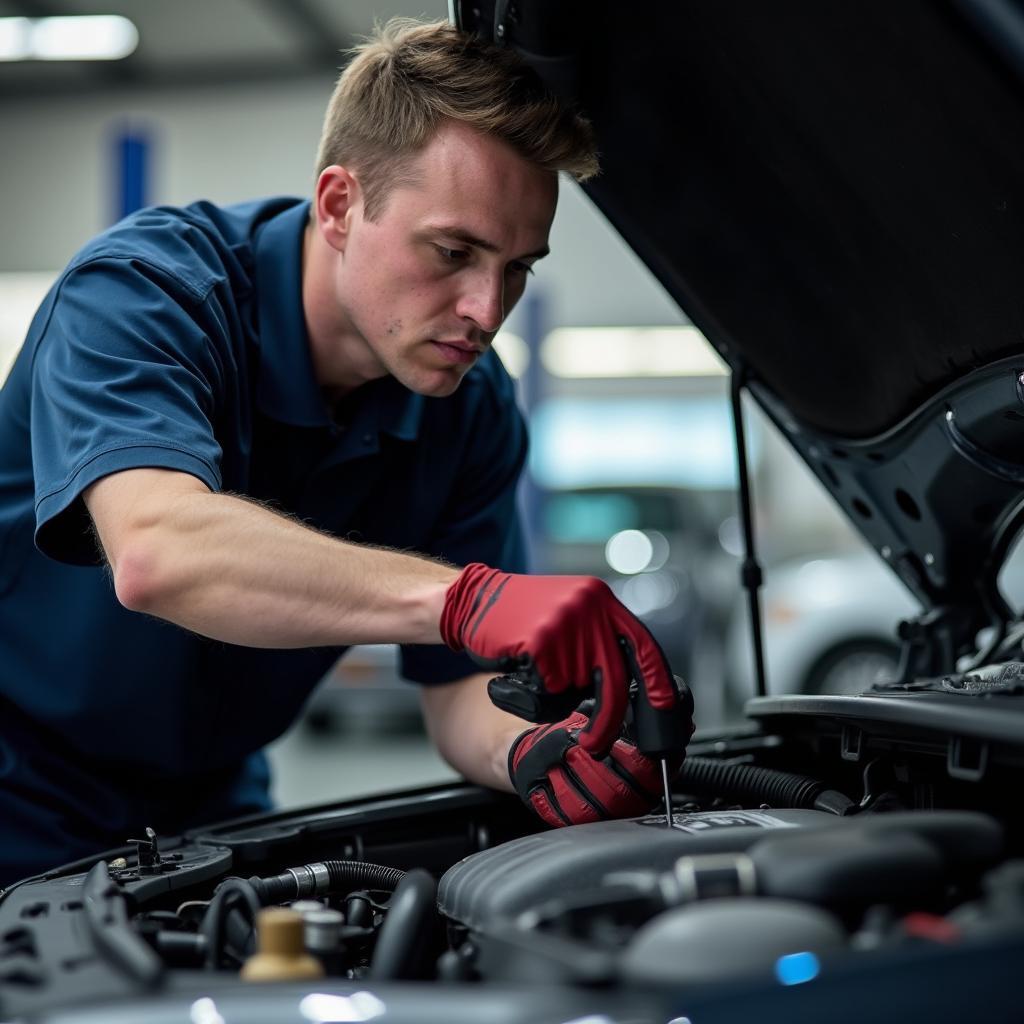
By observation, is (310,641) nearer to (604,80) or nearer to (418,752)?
(604,80)

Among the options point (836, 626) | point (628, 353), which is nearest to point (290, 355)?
point (836, 626)

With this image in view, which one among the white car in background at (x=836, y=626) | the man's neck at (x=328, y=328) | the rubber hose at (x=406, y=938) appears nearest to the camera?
the rubber hose at (x=406, y=938)

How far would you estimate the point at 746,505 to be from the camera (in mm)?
1700

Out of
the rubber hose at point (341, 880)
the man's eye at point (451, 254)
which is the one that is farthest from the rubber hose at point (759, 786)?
the man's eye at point (451, 254)

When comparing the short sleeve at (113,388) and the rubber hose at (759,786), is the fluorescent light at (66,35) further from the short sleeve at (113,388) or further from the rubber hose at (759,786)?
the rubber hose at (759,786)

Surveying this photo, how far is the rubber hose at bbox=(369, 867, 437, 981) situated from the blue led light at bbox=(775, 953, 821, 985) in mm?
270

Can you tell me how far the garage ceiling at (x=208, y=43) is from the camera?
8.38 meters

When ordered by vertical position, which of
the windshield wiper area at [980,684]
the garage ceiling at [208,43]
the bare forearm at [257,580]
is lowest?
the windshield wiper area at [980,684]

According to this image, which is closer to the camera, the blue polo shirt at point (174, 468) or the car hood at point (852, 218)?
the car hood at point (852, 218)

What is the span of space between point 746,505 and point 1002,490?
0.34 metres

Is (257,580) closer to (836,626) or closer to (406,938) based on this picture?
(406,938)

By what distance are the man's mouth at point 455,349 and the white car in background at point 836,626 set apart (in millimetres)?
4378

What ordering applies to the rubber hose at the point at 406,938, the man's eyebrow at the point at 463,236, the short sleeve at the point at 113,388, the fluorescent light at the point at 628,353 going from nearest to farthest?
1. the rubber hose at the point at 406,938
2. the short sleeve at the point at 113,388
3. the man's eyebrow at the point at 463,236
4. the fluorescent light at the point at 628,353

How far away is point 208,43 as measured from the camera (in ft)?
29.9
